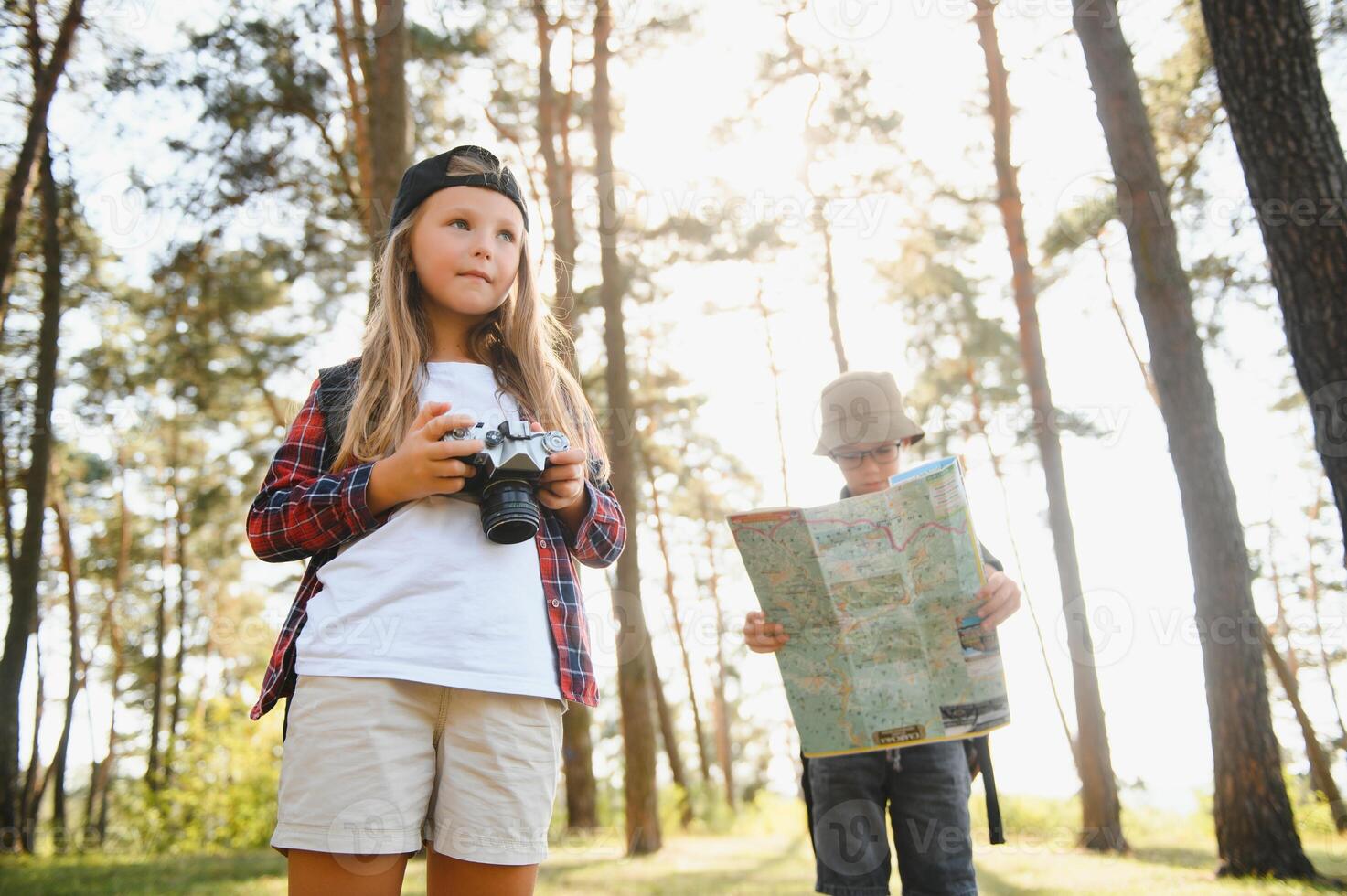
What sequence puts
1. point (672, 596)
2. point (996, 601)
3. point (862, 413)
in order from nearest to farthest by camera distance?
1. point (996, 601)
2. point (862, 413)
3. point (672, 596)

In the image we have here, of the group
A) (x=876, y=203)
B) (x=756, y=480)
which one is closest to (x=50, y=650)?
(x=756, y=480)

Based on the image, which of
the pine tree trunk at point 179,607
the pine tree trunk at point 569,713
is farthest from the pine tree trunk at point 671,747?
the pine tree trunk at point 179,607

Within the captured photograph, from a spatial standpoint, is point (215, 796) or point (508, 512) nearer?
point (508, 512)

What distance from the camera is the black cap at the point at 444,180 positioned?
191cm

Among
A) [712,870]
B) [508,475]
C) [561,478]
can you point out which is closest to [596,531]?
[561,478]

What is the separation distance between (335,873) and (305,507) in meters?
0.57

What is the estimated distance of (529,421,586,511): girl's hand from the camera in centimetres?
164

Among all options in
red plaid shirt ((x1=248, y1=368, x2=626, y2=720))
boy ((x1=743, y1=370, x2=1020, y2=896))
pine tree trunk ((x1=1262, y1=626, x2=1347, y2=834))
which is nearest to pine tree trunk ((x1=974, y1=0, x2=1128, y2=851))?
pine tree trunk ((x1=1262, y1=626, x2=1347, y2=834))

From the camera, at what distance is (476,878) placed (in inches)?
58.2

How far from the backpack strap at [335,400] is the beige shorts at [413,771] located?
0.47 meters

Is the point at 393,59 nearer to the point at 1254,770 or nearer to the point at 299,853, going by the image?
the point at 299,853

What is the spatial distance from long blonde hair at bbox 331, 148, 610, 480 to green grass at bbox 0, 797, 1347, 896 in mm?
4651

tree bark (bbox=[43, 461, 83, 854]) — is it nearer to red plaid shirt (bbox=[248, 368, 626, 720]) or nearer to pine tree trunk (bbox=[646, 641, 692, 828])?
Answer: pine tree trunk (bbox=[646, 641, 692, 828])

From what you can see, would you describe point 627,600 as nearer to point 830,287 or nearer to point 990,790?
point 830,287
